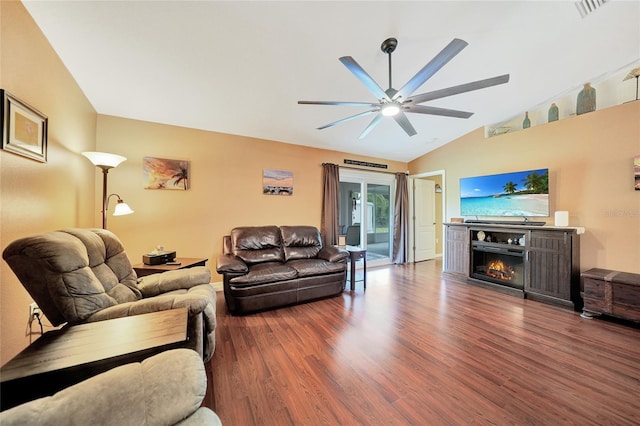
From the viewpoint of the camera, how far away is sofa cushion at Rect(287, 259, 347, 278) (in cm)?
314

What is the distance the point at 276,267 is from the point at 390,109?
7.65 feet

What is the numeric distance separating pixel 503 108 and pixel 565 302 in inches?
118

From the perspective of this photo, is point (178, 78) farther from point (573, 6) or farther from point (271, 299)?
point (573, 6)

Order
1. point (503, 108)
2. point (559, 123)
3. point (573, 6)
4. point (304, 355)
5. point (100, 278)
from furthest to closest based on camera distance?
point (503, 108), point (559, 123), point (573, 6), point (304, 355), point (100, 278)

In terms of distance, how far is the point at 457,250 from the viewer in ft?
14.3

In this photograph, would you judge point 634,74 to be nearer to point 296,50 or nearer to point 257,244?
point 296,50

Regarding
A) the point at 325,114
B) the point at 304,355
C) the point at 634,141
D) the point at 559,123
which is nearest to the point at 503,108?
the point at 559,123

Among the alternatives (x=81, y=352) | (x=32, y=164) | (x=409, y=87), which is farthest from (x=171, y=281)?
(x=409, y=87)

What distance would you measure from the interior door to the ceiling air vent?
3.74 metres

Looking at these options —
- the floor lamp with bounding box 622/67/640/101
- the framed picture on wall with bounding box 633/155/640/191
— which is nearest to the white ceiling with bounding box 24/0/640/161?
the floor lamp with bounding box 622/67/640/101

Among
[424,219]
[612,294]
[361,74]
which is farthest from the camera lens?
[424,219]

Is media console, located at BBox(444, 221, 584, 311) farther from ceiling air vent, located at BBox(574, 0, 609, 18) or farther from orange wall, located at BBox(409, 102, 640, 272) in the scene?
ceiling air vent, located at BBox(574, 0, 609, 18)

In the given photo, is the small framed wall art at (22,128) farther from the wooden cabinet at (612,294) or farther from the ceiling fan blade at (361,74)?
the wooden cabinet at (612,294)

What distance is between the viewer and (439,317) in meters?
2.75
